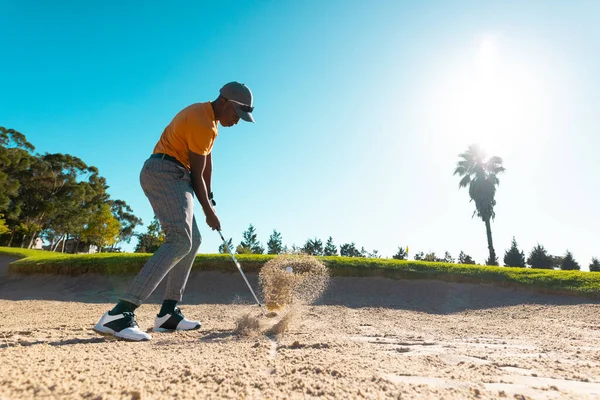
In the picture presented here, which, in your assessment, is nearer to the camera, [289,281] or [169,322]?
[169,322]

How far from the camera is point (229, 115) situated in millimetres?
3525

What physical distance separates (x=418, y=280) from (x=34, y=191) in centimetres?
4424

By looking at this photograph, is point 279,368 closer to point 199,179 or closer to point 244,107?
point 199,179

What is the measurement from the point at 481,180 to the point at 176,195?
3384 centimetres

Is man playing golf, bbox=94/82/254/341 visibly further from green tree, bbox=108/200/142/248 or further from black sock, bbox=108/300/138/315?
green tree, bbox=108/200/142/248

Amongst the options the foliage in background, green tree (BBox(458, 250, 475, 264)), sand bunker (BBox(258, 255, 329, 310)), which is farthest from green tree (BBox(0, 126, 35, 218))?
green tree (BBox(458, 250, 475, 264))

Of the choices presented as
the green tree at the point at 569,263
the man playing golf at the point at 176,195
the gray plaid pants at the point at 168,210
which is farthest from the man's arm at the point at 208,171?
the green tree at the point at 569,263

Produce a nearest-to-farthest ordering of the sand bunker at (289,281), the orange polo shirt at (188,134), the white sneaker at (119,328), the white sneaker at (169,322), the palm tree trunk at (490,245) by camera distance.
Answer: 1. the white sneaker at (119,328)
2. the orange polo shirt at (188,134)
3. the white sneaker at (169,322)
4. the sand bunker at (289,281)
5. the palm tree trunk at (490,245)

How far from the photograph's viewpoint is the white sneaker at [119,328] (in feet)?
9.04

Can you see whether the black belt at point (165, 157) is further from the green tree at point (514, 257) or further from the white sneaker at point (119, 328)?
the green tree at point (514, 257)

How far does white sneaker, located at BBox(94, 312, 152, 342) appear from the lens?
2756 millimetres

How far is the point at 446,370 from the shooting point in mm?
2016

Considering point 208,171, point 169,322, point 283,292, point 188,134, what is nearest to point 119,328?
point 169,322

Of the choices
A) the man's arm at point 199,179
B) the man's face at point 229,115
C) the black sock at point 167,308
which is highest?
the man's face at point 229,115
